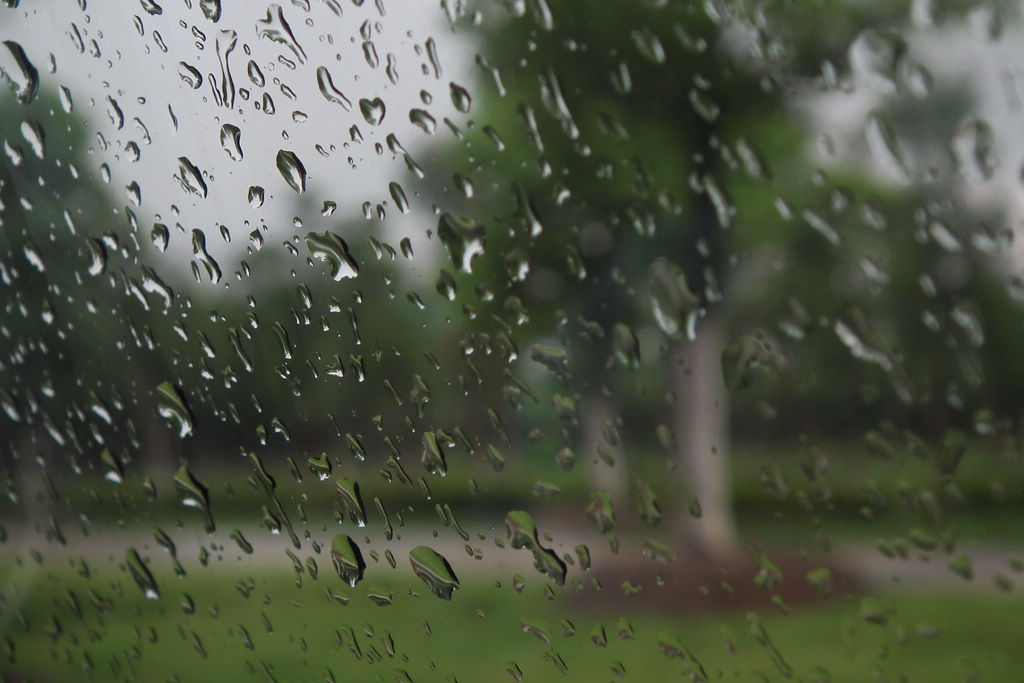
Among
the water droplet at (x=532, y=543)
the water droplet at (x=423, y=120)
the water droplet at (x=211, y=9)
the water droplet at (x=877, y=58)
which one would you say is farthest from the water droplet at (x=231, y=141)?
the water droplet at (x=877, y=58)

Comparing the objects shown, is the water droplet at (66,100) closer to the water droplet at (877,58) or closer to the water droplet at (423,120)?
the water droplet at (423,120)

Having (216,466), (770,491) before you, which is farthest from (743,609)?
(216,466)

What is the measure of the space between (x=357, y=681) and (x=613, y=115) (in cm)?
57

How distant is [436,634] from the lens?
2.55ft

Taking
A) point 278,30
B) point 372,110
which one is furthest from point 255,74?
point 372,110

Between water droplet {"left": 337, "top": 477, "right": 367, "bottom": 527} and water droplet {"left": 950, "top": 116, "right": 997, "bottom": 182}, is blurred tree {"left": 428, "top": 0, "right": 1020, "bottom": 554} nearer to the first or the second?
water droplet {"left": 950, "top": 116, "right": 997, "bottom": 182}

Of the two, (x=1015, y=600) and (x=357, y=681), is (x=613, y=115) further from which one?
(x=357, y=681)

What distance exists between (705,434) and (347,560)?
387 millimetres

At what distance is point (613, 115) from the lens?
64cm

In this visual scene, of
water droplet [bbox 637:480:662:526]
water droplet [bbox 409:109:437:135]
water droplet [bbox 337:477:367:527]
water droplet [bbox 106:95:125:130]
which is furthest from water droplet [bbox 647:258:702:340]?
water droplet [bbox 106:95:125:130]

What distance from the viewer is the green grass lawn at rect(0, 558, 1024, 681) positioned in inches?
20.2

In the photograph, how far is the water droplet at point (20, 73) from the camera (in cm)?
108

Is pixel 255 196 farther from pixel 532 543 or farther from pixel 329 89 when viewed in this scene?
pixel 532 543

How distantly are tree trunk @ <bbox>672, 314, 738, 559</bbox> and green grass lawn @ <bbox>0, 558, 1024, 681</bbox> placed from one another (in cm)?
6
